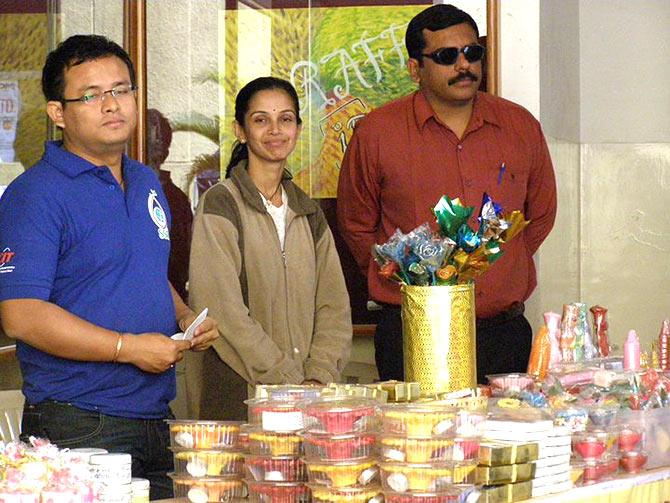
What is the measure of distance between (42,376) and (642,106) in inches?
148

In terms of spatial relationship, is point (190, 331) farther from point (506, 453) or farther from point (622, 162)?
point (622, 162)

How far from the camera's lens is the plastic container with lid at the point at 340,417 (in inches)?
98.3

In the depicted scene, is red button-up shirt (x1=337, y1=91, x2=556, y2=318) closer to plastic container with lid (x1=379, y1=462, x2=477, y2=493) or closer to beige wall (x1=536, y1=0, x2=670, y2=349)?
beige wall (x1=536, y1=0, x2=670, y2=349)

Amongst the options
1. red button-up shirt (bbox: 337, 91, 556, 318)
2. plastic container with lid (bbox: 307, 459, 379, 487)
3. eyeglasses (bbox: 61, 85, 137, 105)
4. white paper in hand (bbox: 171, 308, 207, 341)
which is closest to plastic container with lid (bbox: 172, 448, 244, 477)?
plastic container with lid (bbox: 307, 459, 379, 487)

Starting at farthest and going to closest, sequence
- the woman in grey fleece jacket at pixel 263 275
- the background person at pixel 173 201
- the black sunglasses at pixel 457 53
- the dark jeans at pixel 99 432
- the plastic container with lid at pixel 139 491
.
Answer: the background person at pixel 173 201, the black sunglasses at pixel 457 53, the woman in grey fleece jacket at pixel 263 275, the dark jeans at pixel 99 432, the plastic container with lid at pixel 139 491

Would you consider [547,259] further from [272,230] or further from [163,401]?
[163,401]

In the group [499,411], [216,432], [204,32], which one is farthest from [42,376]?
[204,32]

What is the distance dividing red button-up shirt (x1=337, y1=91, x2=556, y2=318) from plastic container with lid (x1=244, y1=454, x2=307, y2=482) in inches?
71.3

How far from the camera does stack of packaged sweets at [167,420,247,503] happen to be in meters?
2.65

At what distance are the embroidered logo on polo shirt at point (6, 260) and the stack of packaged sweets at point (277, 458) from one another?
2.41 feet

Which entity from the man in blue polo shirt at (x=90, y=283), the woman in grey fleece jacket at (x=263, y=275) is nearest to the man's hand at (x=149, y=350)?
the man in blue polo shirt at (x=90, y=283)

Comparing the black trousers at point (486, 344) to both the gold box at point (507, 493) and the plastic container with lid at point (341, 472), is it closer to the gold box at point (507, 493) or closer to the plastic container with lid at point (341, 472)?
the gold box at point (507, 493)

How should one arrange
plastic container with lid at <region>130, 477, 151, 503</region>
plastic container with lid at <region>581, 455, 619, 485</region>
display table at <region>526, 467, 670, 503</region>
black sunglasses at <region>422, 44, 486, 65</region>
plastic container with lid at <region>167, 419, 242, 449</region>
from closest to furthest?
plastic container with lid at <region>130, 477, 151, 503</region> < plastic container with lid at <region>167, 419, 242, 449</region> < display table at <region>526, 467, 670, 503</region> < plastic container with lid at <region>581, 455, 619, 485</region> < black sunglasses at <region>422, 44, 486, 65</region>

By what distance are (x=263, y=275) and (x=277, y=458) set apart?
1.49 m
